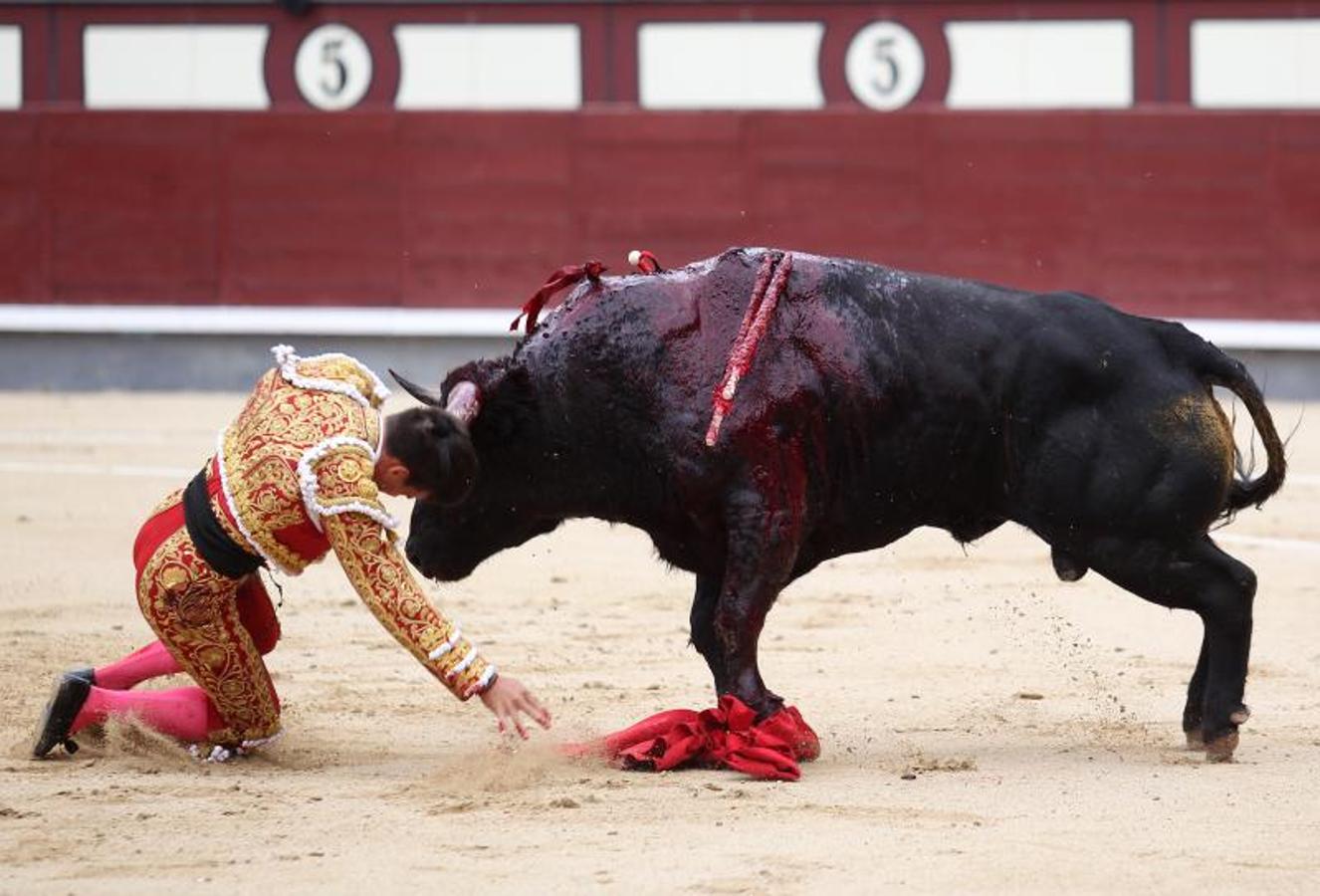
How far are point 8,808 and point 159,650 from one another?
0.56 metres

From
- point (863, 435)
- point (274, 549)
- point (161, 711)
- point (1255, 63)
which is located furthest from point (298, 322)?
point (274, 549)

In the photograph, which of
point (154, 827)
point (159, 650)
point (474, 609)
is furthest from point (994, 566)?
point (154, 827)

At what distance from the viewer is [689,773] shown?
3.83 metres

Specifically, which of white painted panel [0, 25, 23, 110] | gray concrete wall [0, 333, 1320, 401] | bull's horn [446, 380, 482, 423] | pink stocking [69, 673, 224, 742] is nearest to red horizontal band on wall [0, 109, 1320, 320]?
gray concrete wall [0, 333, 1320, 401]

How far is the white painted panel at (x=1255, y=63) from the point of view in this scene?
37.6 feet

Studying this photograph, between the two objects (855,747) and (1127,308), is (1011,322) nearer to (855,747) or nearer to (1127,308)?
(855,747)

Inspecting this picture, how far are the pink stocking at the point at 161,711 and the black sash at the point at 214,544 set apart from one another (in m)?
0.28

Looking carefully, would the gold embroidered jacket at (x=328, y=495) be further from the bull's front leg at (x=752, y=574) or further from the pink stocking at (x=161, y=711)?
the bull's front leg at (x=752, y=574)

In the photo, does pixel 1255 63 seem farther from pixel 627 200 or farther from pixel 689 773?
pixel 689 773

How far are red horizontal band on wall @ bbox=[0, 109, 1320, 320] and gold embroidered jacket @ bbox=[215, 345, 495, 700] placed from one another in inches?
283

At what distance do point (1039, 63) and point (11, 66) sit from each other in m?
4.80

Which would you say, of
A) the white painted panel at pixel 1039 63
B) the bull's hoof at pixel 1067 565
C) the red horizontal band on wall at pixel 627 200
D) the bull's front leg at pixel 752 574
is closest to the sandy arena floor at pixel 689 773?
the bull's front leg at pixel 752 574

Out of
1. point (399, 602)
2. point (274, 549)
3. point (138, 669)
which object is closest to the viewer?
point (399, 602)

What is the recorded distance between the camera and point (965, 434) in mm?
4035
